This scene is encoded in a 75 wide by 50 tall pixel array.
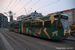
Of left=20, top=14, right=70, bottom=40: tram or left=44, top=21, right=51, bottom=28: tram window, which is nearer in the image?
left=20, top=14, right=70, bottom=40: tram

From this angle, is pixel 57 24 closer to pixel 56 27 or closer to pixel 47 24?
pixel 56 27

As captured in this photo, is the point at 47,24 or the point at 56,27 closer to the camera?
the point at 56,27

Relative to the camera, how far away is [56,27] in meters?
8.12

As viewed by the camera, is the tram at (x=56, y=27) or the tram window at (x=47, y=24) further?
the tram window at (x=47, y=24)

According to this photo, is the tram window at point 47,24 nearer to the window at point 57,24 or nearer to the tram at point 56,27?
the tram at point 56,27

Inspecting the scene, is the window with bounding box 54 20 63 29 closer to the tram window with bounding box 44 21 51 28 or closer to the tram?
the tram

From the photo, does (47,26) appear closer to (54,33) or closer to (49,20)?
(49,20)

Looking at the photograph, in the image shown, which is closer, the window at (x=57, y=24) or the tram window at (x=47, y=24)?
the window at (x=57, y=24)

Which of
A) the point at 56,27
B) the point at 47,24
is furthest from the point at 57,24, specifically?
the point at 47,24

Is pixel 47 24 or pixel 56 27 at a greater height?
pixel 47 24

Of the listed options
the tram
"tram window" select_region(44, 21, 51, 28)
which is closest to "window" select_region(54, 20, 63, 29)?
the tram

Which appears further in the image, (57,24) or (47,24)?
(47,24)

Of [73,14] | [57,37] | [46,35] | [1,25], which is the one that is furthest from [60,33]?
[1,25]

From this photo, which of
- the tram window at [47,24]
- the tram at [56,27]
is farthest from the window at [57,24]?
the tram window at [47,24]
